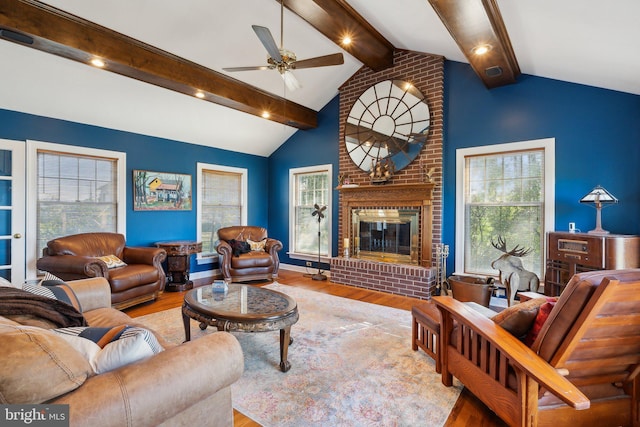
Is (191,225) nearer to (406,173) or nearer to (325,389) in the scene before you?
(406,173)

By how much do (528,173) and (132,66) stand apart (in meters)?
4.90

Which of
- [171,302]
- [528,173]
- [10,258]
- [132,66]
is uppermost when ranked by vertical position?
[132,66]

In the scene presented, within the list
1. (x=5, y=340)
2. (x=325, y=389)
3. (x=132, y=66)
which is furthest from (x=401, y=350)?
(x=132, y=66)

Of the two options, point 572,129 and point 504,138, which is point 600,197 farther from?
point 504,138

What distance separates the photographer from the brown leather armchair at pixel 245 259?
4977mm

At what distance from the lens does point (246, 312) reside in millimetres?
2305

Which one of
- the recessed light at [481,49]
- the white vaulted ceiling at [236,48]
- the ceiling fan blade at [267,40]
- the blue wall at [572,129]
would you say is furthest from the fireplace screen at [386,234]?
the ceiling fan blade at [267,40]

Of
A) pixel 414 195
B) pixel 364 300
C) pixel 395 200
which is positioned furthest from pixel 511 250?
pixel 364 300

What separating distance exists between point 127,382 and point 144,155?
4749 millimetres

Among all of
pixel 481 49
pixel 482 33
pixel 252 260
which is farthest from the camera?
pixel 252 260

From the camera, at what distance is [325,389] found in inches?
83.0

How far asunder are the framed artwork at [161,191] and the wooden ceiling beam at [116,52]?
5.33ft

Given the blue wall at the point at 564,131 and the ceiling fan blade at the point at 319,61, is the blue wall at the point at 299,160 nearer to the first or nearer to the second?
the blue wall at the point at 564,131

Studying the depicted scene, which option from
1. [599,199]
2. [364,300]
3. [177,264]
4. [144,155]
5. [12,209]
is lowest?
[364,300]
